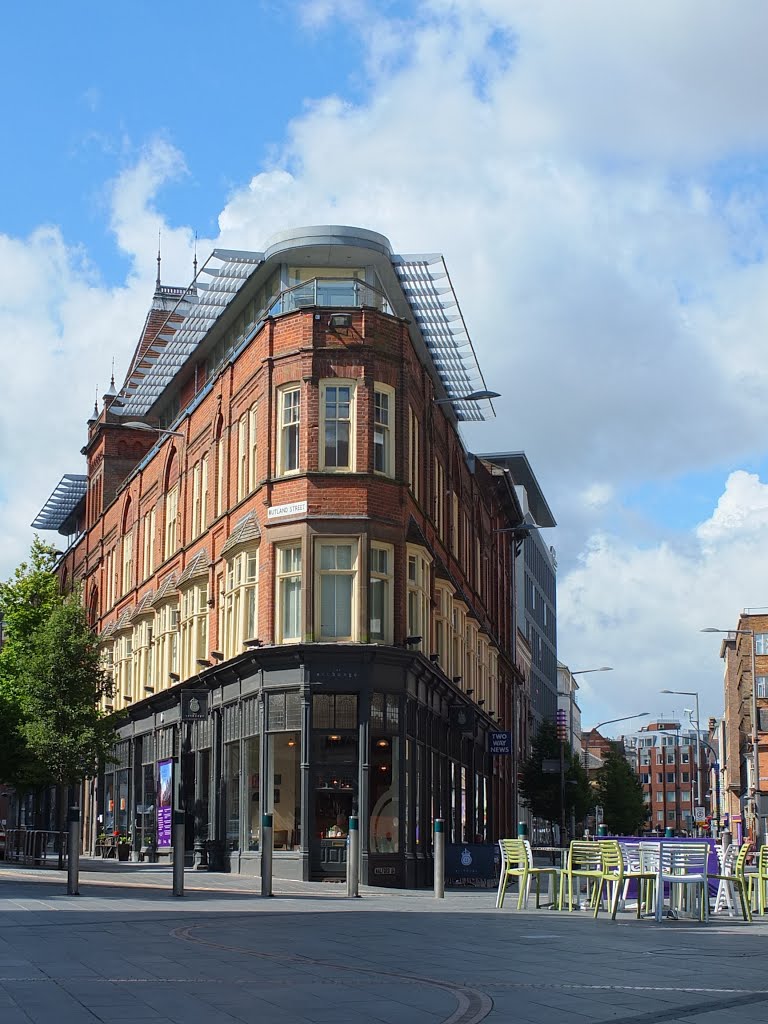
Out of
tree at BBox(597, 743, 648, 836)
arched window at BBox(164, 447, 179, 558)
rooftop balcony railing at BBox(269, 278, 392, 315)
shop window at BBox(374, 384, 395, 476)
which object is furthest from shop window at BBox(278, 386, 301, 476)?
tree at BBox(597, 743, 648, 836)

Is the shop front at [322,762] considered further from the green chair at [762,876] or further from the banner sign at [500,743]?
the green chair at [762,876]

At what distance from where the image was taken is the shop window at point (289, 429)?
111 feet

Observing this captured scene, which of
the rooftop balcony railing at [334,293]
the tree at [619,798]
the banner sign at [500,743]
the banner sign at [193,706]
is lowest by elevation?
the tree at [619,798]

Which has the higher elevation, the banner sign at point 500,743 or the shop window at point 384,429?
the shop window at point 384,429

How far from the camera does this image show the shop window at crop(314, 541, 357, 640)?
1297 inches

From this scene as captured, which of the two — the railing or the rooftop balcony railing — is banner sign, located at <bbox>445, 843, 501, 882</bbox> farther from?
the rooftop balcony railing

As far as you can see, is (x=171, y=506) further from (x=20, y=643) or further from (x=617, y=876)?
(x=617, y=876)

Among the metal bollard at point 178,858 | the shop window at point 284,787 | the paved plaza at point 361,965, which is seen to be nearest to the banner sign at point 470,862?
the shop window at point 284,787

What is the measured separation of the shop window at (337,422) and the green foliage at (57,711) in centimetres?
1436

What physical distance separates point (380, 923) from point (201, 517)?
23884 millimetres

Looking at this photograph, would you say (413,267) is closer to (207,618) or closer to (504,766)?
(207,618)

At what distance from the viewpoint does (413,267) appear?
36906 millimetres

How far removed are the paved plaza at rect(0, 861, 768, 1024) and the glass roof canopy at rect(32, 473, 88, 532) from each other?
53438mm

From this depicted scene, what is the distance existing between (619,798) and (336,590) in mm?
77840
